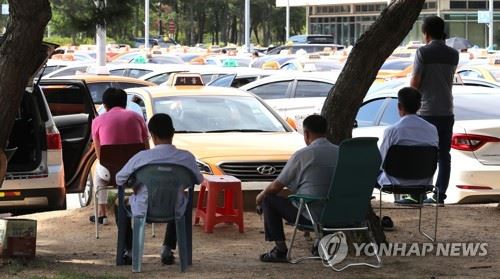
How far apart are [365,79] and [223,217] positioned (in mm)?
2062

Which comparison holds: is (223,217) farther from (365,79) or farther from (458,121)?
(458,121)

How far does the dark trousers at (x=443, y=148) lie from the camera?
10.6m

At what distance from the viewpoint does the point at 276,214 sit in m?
8.22

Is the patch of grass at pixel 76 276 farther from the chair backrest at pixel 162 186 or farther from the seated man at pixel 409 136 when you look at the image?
the seated man at pixel 409 136

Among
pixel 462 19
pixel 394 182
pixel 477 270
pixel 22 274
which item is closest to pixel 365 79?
pixel 394 182

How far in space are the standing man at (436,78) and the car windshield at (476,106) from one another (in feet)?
3.71

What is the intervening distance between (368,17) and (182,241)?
7298 centimetres

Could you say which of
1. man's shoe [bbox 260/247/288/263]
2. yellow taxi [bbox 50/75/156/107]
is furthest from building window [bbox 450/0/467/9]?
man's shoe [bbox 260/247/288/263]

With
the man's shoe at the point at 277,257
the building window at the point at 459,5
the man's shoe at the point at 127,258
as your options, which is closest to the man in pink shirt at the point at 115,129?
A: the man's shoe at the point at 127,258

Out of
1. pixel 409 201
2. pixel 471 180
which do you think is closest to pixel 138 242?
pixel 409 201

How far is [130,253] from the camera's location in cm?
836

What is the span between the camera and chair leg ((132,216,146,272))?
7.84 metres

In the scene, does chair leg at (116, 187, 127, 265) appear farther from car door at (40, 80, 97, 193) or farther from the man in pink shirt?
Result: car door at (40, 80, 97, 193)

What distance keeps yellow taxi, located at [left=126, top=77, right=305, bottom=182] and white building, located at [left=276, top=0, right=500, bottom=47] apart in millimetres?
53978
